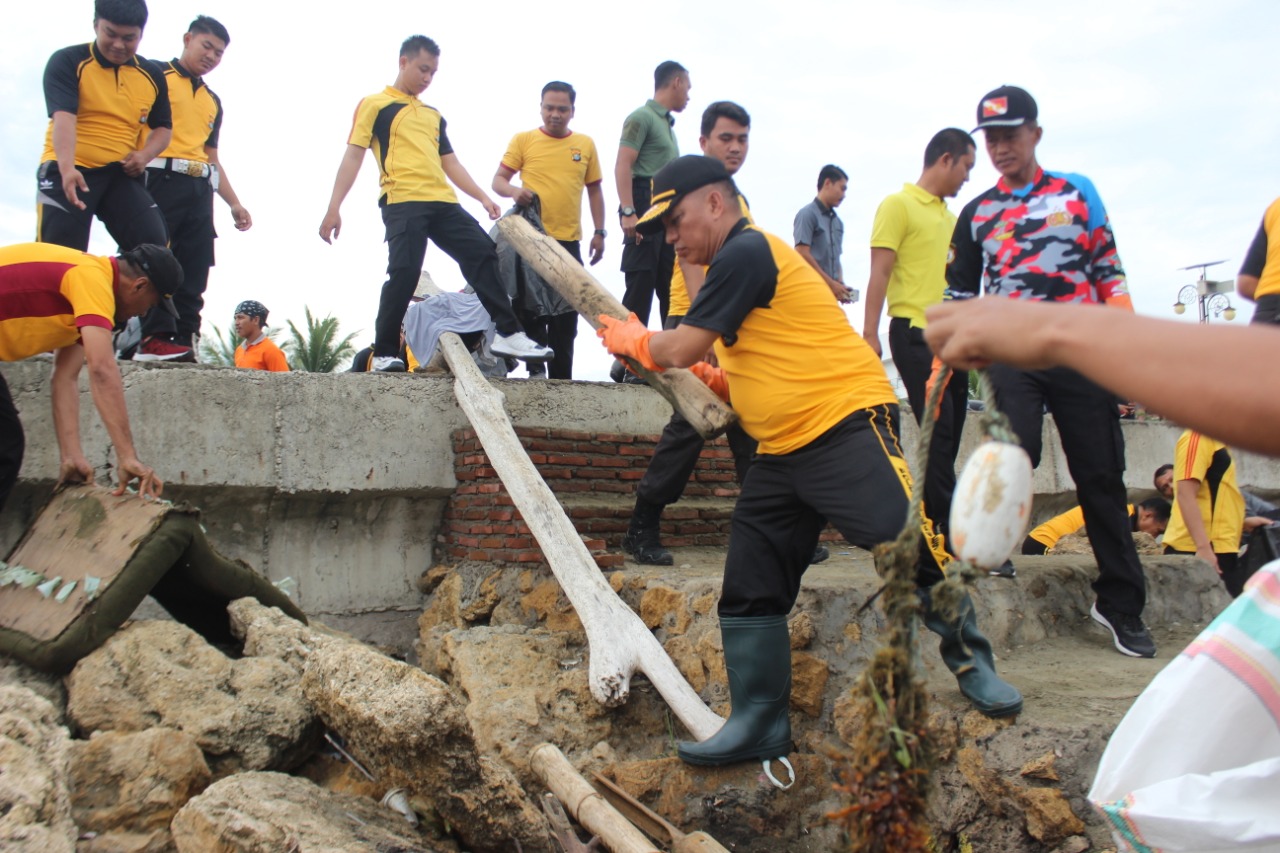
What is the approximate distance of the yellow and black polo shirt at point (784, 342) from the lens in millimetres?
3092

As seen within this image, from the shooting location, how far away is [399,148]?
5.53 meters

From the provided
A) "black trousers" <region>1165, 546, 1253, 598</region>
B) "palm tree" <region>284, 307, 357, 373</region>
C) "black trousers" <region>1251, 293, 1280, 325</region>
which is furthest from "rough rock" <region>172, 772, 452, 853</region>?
"palm tree" <region>284, 307, 357, 373</region>

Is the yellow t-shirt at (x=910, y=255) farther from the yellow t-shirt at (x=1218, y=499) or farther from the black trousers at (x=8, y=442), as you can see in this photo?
the black trousers at (x=8, y=442)

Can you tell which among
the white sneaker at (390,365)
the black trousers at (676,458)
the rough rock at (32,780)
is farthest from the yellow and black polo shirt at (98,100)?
the black trousers at (676,458)

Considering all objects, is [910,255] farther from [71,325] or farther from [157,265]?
[71,325]

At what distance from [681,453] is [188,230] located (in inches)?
115

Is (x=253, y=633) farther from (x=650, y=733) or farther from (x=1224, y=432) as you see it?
(x=1224, y=432)

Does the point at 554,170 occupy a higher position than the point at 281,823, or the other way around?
the point at 554,170

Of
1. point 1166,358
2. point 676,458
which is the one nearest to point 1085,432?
point 676,458

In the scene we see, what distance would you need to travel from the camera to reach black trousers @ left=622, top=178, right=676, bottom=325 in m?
5.75

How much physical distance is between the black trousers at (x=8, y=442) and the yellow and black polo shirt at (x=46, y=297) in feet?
0.58

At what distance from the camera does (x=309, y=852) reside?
8.76 ft

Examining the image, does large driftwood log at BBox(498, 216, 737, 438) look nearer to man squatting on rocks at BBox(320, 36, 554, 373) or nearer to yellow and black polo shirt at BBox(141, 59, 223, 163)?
man squatting on rocks at BBox(320, 36, 554, 373)

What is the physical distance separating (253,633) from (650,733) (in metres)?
1.56
